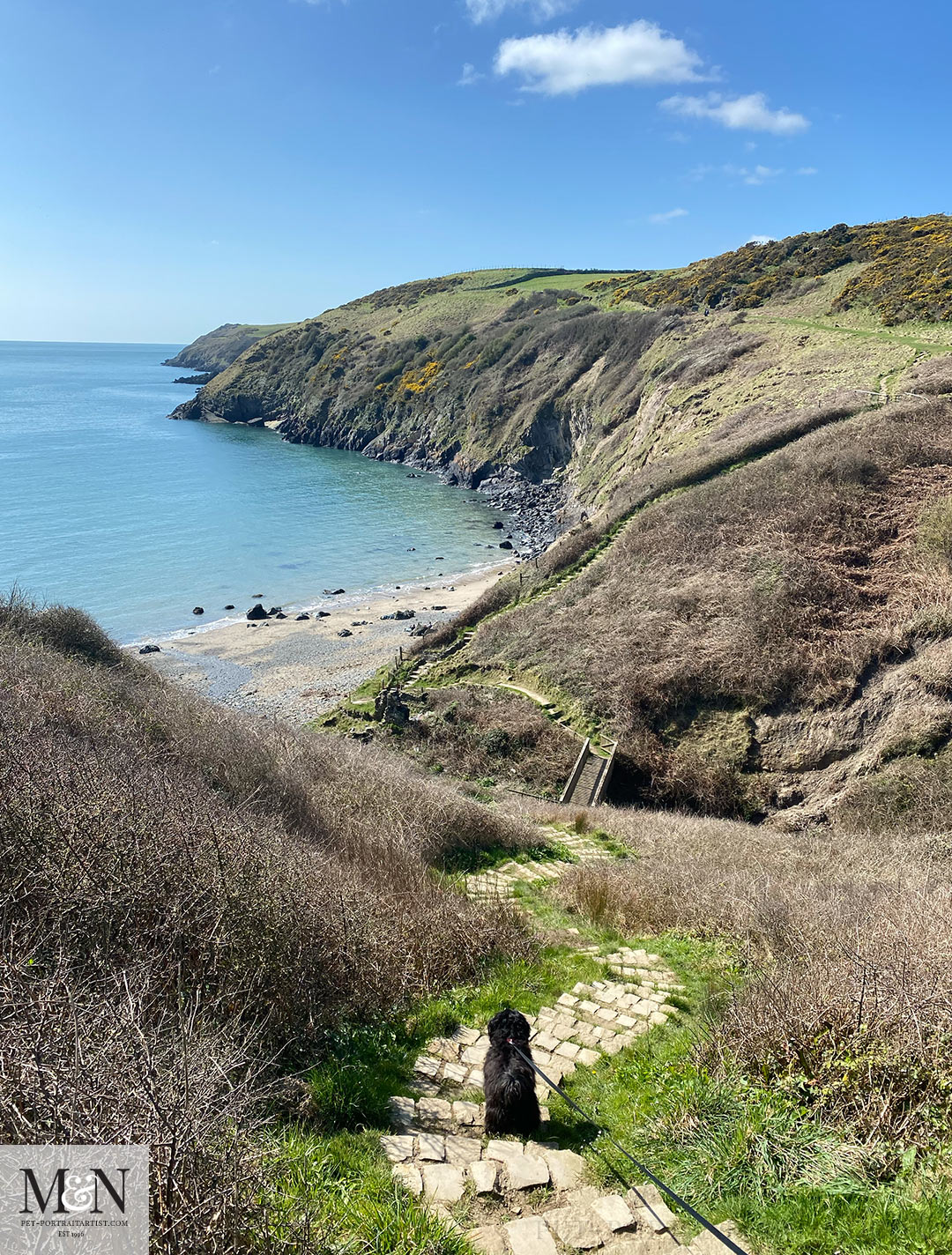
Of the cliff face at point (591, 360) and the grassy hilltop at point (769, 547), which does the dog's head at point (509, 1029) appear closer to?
the grassy hilltop at point (769, 547)

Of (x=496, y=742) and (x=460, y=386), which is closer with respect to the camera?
(x=496, y=742)

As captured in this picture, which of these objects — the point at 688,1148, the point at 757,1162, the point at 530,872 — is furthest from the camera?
the point at 530,872

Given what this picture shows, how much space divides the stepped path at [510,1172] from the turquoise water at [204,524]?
3542cm

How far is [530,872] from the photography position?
11508 millimetres

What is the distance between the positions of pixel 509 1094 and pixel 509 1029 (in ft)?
1.63

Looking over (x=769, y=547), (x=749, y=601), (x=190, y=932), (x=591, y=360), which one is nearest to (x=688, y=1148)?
(x=190, y=932)

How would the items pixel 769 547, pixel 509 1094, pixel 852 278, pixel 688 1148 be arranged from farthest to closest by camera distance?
pixel 852 278
pixel 769 547
pixel 509 1094
pixel 688 1148

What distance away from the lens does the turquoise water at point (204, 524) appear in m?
43.0

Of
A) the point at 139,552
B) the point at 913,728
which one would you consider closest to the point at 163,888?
the point at 913,728

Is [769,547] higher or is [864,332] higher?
[864,332]

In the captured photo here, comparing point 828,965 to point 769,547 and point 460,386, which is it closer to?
point 769,547

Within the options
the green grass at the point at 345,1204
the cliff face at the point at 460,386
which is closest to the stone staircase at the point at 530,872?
the green grass at the point at 345,1204

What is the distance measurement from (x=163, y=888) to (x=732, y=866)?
8.49 meters

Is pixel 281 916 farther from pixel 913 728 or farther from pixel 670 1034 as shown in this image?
pixel 913 728
